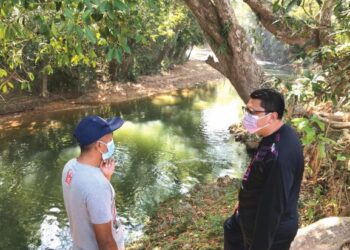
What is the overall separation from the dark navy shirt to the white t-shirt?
3.27 feet

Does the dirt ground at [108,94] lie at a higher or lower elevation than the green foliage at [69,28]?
lower

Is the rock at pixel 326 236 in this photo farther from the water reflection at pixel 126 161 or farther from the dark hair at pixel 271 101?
the water reflection at pixel 126 161

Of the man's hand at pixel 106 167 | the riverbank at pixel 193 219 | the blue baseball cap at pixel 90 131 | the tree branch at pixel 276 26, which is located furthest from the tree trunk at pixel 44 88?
the blue baseball cap at pixel 90 131

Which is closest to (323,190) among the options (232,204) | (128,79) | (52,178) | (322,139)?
(232,204)

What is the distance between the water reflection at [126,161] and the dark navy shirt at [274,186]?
15.5 ft

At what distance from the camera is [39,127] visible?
14.7 metres

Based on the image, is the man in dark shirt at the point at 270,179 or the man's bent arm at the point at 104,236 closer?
the man's bent arm at the point at 104,236

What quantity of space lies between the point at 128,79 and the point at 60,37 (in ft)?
59.3

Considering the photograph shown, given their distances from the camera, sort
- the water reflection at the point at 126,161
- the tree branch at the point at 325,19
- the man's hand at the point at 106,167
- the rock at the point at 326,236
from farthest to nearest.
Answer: the water reflection at the point at 126,161, the tree branch at the point at 325,19, the rock at the point at 326,236, the man's hand at the point at 106,167

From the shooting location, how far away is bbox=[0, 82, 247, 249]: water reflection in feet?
25.7

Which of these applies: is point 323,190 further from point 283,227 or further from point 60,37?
point 60,37

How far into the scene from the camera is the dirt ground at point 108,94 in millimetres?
16172

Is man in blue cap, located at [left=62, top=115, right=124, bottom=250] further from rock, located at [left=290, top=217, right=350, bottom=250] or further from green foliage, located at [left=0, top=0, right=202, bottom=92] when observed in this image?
rock, located at [left=290, top=217, right=350, bottom=250]

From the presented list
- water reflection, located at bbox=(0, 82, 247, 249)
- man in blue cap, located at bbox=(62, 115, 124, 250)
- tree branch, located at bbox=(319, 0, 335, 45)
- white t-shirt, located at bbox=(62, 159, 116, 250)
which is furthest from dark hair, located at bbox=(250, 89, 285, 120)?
water reflection, located at bbox=(0, 82, 247, 249)
